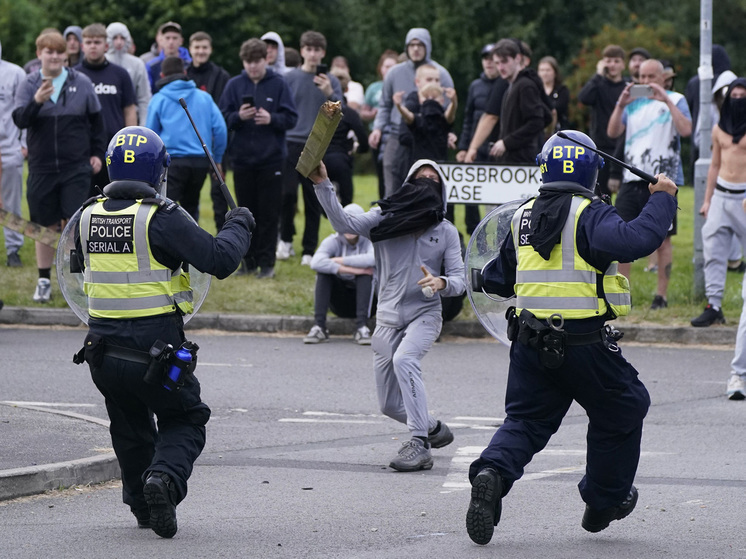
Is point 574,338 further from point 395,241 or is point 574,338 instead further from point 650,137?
point 650,137

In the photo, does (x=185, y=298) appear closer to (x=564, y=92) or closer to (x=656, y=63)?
(x=656, y=63)

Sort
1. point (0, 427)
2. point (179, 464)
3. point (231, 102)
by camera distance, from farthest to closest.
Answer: point (231, 102) → point (0, 427) → point (179, 464)

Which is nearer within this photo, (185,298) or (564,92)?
(185,298)

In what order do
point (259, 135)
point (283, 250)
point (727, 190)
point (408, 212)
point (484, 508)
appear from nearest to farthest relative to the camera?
point (484, 508)
point (408, 212)
point (727, 190)
point (259, 135)
point (283, 250)

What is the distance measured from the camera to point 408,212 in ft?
26.9

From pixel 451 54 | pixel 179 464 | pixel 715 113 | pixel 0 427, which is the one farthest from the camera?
pixel 451 54

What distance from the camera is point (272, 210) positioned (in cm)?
1493

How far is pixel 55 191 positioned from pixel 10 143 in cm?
187

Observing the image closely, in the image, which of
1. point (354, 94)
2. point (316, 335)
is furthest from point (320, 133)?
point (354, 94)

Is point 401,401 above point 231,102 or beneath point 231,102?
beneath

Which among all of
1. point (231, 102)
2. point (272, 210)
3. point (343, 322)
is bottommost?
point (343, 322)

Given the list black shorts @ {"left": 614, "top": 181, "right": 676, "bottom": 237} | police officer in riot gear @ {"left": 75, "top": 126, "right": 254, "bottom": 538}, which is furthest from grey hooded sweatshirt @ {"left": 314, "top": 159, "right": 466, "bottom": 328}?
black shorts @ {"left": 614, "top": 181, "right": 676, "bottom": 237}

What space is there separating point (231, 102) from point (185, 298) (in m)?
8.50

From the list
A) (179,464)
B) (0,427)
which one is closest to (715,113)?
(0,427)
